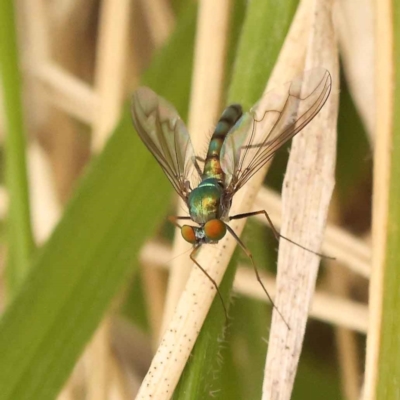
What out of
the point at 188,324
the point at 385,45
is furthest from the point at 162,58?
the point at 188,324

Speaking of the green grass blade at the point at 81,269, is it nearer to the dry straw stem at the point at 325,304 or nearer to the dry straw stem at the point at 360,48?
the dry straw stem at the point at 325,304

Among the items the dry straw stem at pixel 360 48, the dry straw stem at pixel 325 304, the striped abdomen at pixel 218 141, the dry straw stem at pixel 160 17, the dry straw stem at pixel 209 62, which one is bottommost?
the dry straw stem at pixel 325 304

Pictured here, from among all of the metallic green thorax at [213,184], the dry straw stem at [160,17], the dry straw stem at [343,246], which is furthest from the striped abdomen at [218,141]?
the dry straw stem at [160,17]

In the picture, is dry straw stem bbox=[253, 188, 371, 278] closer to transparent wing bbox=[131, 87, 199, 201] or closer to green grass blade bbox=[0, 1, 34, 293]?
transparent wing bbox=[131, 87, 199, 201]

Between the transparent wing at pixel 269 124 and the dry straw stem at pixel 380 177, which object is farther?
the transparent wing at pixel 269 124

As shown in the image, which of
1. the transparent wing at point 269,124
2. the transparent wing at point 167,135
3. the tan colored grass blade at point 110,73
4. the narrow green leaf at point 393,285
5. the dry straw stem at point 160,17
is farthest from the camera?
the dry straw stem at point 160,17

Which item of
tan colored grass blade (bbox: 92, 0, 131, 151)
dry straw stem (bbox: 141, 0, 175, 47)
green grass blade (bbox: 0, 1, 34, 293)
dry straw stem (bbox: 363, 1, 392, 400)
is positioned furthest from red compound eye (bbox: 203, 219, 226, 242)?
dry straw stem (bbox: 141, 0, 175, 47)
